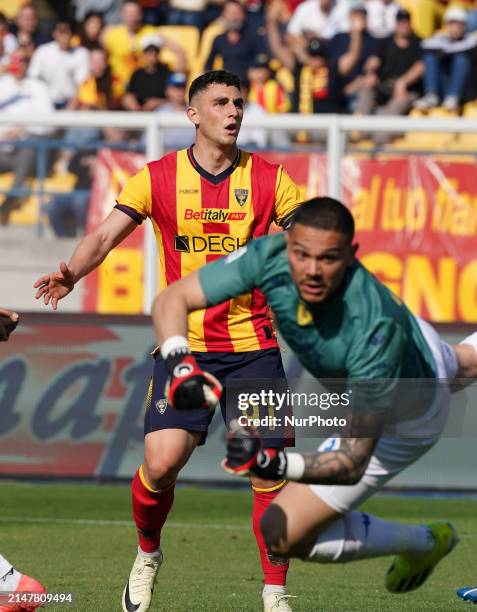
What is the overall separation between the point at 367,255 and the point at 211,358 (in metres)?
6.36

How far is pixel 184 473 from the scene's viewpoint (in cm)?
1265

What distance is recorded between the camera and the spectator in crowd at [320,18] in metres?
18.1

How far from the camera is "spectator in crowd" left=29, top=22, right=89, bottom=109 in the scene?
57.4 feet

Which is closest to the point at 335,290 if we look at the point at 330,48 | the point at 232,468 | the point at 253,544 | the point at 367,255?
the point at 232,468

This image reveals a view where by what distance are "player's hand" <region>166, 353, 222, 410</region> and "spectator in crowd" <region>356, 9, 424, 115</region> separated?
11164 millimetres

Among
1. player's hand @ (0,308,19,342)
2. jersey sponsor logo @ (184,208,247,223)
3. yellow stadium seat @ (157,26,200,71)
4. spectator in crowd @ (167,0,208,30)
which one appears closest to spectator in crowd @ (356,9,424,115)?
yellow stadium seat @ (157,26,200,71)

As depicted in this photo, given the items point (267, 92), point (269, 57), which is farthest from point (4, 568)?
point (269, 57)

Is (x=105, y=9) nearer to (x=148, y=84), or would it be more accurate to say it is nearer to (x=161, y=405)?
(x=148, y=84)

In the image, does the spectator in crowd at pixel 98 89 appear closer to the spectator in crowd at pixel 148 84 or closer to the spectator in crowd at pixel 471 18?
the spectator in crowd at pixel 148 84

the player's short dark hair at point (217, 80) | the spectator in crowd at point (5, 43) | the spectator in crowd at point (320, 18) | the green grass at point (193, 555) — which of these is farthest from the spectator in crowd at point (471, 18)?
the player's short dark hair at point (217, 80)

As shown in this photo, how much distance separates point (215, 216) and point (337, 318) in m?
2.10

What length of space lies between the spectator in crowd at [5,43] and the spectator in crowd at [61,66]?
433 mm

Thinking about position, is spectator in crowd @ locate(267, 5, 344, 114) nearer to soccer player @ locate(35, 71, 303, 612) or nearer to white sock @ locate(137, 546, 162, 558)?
soccer player @ locate(35, 71, 303, 612)

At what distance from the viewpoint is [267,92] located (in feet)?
54.2
